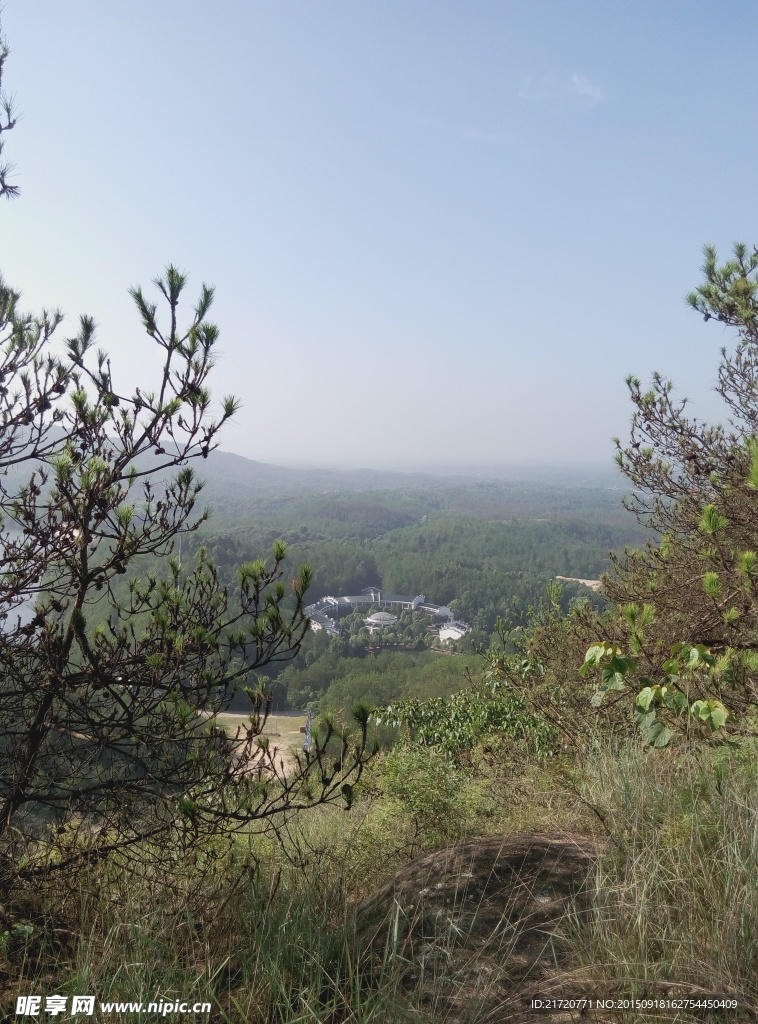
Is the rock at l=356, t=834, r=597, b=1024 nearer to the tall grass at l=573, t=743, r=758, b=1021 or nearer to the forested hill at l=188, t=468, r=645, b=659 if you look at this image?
the tall grass at l=573, t=743, r=758, b=1021

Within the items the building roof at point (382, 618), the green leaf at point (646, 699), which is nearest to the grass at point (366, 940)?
the green leaf at point (646, 699)

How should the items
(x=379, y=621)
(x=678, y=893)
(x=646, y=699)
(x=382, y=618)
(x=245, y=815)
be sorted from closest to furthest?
(x=678, y=893) < (x=245, y=815) < (x=646, y=699) < (x=379, y=621) < (x=382, y=618)

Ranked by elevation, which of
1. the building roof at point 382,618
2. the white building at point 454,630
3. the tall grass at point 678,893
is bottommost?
the building roof at point 382,618

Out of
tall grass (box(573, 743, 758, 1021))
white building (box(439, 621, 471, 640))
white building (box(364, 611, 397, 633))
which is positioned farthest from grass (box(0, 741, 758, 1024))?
white building (box(364, 611, 397, 633))

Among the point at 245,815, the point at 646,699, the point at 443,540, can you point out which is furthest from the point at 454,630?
the point at 245,815

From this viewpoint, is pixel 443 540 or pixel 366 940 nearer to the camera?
pixel 366 940

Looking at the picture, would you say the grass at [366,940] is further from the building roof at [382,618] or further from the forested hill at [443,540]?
the building roof at [382,618]

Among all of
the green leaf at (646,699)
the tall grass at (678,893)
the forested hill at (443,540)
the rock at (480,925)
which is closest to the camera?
the tall grass at (678,893)

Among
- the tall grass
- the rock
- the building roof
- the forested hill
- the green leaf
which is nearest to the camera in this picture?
the tall grass

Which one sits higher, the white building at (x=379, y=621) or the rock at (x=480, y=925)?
the rock at (x=480, y=925)

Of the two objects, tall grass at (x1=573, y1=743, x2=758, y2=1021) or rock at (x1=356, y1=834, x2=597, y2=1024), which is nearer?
tall grass at (x1=573, y1=743, x2=758, y2=1021)

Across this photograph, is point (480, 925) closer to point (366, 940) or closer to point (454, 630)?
point (366, 940)

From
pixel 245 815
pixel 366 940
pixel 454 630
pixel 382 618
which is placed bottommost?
pixel 382 618

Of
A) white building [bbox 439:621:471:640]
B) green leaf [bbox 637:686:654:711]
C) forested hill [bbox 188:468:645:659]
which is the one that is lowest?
white building [bbox 439:621:471:640]
